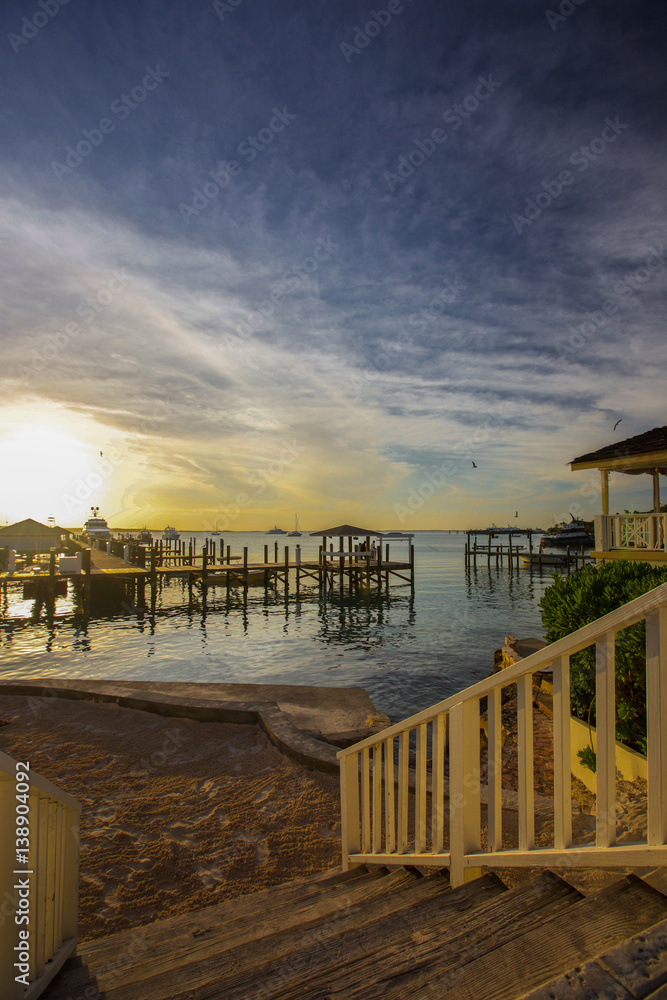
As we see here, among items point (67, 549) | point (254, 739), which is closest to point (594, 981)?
point (254, 739)

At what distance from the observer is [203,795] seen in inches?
181

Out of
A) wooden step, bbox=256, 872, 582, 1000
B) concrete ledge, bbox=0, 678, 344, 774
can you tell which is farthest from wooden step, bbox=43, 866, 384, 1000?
concrete ledge, bbox=0, 678, 344, 774

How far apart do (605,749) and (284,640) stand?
19.6m

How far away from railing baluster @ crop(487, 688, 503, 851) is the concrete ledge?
3419 mm

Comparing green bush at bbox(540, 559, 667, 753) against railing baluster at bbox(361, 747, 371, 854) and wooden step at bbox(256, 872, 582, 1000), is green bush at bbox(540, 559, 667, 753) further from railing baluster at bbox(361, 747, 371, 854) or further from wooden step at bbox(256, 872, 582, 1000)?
wooden step at bbox(256, 872, 582, 1000)

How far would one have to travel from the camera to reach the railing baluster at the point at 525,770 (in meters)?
1.80

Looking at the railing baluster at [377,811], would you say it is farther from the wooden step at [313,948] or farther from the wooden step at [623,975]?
the wooden step at [623,975]

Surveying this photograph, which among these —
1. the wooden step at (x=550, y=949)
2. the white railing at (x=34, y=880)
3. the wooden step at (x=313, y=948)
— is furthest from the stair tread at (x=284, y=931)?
the wooden step at (x=550, y=949)

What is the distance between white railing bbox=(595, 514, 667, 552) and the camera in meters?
13.2

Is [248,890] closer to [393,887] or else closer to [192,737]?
[393,887]

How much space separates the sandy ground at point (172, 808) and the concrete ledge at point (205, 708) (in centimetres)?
12

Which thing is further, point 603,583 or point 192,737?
point 603,583

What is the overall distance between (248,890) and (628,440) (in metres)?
16.8

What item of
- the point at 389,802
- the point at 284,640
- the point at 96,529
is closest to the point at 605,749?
the point at 389,802
